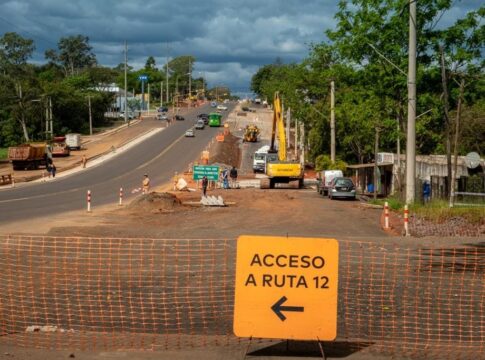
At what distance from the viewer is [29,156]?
71438 mm

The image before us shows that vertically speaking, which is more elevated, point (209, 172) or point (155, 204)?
Result: point (209, 172)

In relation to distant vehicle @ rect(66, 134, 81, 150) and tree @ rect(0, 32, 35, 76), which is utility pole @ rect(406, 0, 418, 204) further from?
tree @ rect(0, 32, 35, 76)

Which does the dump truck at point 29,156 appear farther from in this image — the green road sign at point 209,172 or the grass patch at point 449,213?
the grass patch at point 449,213

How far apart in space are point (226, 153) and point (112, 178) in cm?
2648

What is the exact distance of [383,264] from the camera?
17141mm

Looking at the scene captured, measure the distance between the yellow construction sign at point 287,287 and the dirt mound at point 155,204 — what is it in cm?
2620

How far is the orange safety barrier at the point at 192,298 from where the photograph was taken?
965 cm

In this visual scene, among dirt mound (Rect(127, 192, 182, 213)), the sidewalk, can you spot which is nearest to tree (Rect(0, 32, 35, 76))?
the sidewalk

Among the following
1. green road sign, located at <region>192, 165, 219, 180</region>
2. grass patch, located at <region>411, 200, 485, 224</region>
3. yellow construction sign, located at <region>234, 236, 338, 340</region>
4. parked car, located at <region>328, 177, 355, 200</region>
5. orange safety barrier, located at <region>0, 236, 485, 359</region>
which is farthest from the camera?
green road sign, located at <region>192, 165, 219, 180</region>

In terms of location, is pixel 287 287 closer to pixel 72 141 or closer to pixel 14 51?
pixel 72 141

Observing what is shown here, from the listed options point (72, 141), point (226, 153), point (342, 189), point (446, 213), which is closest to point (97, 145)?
point (72, 141)

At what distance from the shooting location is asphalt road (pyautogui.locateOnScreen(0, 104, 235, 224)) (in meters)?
39.2

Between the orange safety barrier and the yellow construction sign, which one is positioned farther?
the orange safety barrier

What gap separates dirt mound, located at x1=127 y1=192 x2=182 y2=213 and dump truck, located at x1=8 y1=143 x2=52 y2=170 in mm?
38325
